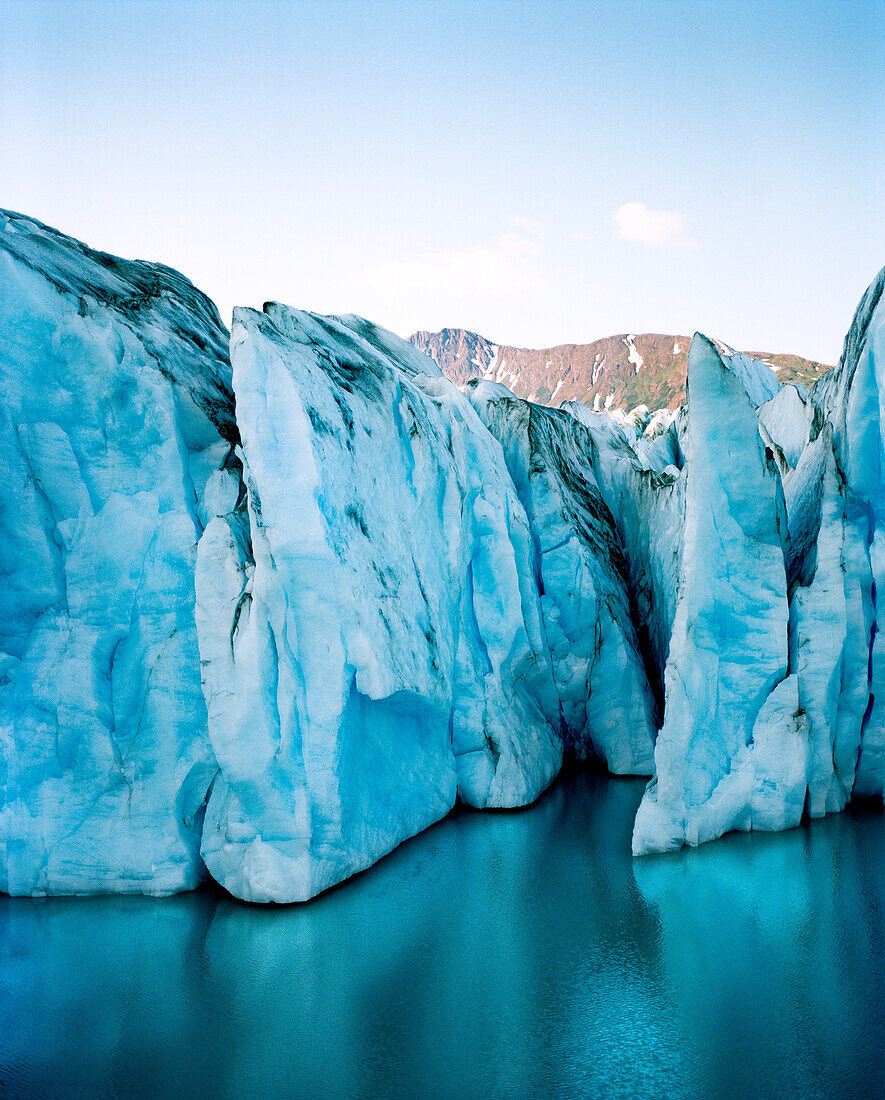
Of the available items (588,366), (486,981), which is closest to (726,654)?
A: (486,981)

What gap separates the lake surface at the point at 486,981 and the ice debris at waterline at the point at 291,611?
65cm

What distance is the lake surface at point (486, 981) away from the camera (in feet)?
17.4

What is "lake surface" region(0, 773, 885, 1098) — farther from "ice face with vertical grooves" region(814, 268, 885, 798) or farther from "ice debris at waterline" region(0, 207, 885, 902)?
"ice face with vertical grooves" region(814, 268, 885, 798)

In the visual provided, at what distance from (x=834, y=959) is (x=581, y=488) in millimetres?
9151

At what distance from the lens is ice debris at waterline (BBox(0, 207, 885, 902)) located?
8359 millimetres

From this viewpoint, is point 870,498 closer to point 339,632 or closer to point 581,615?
point 581,615

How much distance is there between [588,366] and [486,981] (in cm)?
12087

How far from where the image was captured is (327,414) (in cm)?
908

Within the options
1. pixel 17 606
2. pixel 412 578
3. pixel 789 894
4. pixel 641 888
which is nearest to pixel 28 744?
pixel 17 606

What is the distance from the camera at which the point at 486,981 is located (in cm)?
642

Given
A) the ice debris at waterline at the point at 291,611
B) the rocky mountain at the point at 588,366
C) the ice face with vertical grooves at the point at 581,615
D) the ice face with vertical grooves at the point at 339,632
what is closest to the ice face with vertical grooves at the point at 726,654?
the ice debris at waterline at the point at 291,611

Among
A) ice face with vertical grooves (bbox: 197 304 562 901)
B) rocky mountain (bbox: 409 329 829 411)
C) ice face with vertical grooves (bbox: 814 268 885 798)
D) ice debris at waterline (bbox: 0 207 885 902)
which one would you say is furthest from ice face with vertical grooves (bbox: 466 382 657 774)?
rocky mountain (bbox: 409 329 829 411)

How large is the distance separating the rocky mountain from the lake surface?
78083mm

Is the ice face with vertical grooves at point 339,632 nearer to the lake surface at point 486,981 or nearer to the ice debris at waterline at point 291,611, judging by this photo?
the ice debris at waterline at point 291,611
